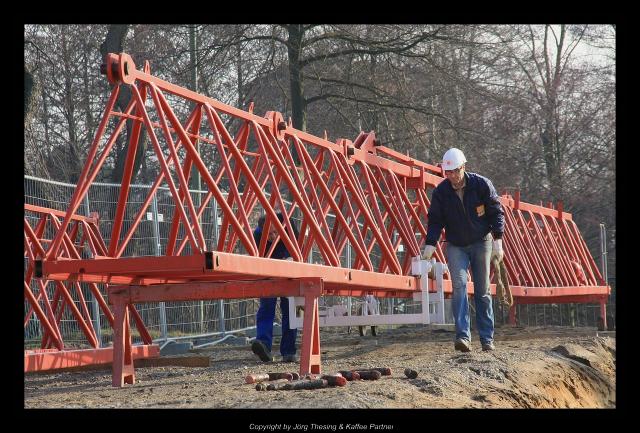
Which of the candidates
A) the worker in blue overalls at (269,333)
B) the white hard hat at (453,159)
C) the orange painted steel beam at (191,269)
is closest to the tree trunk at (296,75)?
the worker in blue overalls at (269,333)

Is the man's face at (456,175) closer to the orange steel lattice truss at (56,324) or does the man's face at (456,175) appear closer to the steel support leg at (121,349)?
the orange steel lattice truss at (56,324)

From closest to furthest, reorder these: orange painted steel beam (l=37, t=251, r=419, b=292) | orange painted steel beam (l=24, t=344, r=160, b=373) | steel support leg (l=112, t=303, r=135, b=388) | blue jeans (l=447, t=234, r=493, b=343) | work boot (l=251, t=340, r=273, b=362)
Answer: orange painted steel beam (l=37, t=251, r=419, b=292), steel support leg (l=112, t=303, r=135, b=388), orange painted steel beam (l=24, t=344, r=160, b=373), blue jeans (l=447, t=234, r=493, b=343), work boot (l=251, t=340, r=273, b=362)

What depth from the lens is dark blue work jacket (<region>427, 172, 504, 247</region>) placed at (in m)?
11.1

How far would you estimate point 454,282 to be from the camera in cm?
1106

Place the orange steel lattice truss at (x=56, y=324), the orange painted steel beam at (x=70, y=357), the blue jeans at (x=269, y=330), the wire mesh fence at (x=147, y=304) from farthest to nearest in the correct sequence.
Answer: the wire mesh fence at (x=147, y=304) → the blue jeans at (x=269, y=330) → the orange steel lattice truss at (x=56, y=324) → the orange painted steel beam at (x=70, y=357)

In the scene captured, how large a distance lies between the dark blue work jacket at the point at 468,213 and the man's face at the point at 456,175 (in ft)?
0.29

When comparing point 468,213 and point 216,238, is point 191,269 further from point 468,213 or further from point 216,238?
point 216,238

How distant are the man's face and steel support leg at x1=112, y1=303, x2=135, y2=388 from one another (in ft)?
11.9

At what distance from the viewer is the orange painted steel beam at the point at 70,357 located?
10.1 metres

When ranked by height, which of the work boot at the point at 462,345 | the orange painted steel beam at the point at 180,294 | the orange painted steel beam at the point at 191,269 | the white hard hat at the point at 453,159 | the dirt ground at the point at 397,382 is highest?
the white hard hat at the point at 453,159

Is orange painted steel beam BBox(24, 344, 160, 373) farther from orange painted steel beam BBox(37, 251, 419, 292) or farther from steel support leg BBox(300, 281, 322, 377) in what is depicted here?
steel support leg BBox(300, 281, 322, 377)

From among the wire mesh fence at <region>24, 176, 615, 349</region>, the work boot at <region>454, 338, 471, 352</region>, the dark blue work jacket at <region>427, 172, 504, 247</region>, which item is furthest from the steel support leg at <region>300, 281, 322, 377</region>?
the wire mesh fence at <region>24, 176, 615, 349</region>

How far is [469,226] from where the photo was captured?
11.1 m
